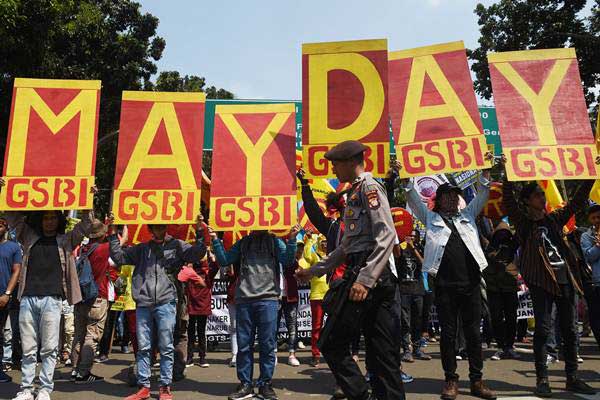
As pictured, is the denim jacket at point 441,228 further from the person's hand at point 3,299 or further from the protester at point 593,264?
the person's hand at point 3,299

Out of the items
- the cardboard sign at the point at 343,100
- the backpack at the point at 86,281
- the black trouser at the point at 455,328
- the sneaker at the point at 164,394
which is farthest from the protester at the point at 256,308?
the backpack at the point at 86,281

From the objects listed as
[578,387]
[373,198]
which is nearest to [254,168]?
[373,198]

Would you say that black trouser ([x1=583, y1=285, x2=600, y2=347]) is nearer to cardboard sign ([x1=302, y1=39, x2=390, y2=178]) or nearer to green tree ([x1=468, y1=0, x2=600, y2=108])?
cardboard sign ([x1=302, y1=39, x2=390, y2=178])

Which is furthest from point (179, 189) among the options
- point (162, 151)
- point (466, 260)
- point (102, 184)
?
point (102, 184)

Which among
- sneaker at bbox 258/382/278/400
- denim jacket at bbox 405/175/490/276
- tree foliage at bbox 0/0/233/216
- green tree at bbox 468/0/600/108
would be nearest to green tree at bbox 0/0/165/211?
tree foliage at bbox 0/0/233/216

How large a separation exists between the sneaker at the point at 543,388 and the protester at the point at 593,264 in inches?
58.8

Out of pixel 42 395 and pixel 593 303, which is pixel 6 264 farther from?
pixel 593 303

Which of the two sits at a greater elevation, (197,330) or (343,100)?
(343,100)

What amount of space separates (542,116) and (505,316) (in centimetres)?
367

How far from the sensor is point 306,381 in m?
6.87

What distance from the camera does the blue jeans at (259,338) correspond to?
5820 mm

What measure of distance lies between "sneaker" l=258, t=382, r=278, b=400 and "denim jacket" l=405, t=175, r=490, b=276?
6.89ft

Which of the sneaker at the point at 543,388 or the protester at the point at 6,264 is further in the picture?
the protester at the point at 6,264

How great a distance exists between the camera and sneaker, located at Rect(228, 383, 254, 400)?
571 centimetres
